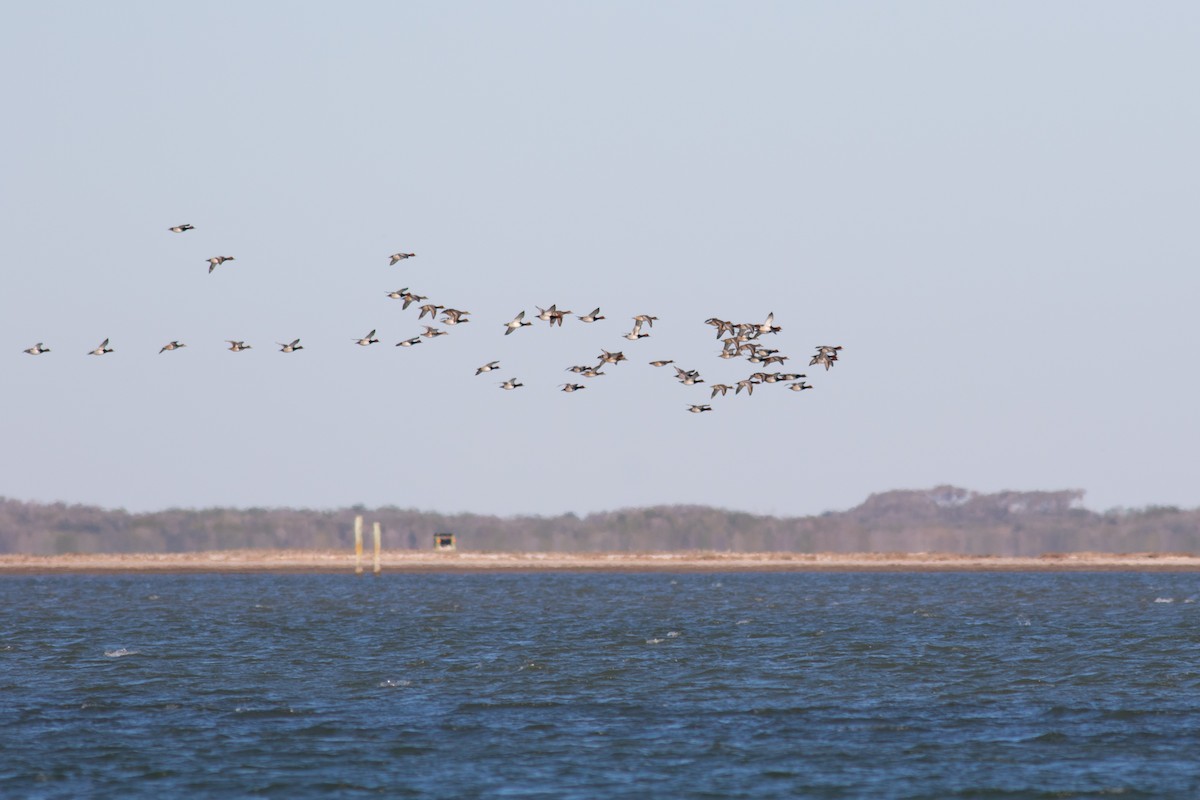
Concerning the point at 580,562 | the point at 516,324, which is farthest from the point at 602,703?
the point at 580,562

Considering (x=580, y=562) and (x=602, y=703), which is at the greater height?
(x=580, y=562)

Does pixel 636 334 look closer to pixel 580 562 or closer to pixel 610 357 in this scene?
pixel 610 357

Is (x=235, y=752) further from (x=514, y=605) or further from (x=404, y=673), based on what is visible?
(x=514, y=605)

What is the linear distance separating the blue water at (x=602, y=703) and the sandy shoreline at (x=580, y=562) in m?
67.1

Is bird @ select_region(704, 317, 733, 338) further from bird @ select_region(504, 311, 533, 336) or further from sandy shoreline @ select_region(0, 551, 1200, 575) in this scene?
sandy shoreline @ select_region(0, 551, 1200, 575)

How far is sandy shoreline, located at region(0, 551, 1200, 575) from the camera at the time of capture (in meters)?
161

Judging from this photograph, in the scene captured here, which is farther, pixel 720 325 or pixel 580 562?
pixel 580 562

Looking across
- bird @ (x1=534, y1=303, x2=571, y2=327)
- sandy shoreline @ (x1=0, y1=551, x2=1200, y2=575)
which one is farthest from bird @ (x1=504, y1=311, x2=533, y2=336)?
sandy shoreline @ (x1=0, y1=551, x2=1200, y2=575)

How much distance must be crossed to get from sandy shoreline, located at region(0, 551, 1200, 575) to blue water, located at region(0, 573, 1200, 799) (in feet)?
220

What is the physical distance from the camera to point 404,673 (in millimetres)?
59062

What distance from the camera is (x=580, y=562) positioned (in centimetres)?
16862

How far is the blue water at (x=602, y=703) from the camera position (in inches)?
1499

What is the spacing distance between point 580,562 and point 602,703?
11842cm

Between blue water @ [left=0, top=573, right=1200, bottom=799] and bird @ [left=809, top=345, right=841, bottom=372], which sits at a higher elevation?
bird @ [left=809, top=345, right=841, bottom=372]
